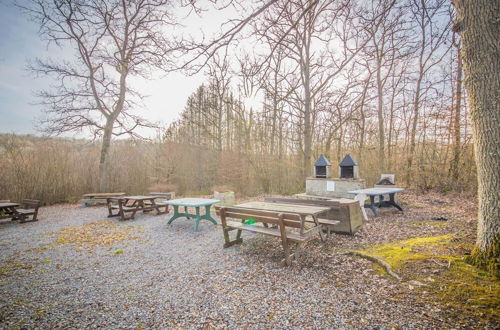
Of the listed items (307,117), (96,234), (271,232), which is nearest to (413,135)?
(307,117)

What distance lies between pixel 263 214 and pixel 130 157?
10986mm

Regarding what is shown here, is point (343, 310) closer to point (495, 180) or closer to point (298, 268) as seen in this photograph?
point (298, 268)

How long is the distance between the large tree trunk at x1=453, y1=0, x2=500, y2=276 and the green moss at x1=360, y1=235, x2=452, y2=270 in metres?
0.61

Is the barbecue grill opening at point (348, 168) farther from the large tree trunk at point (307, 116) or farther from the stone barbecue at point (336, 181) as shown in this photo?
the large tree trunk at point (307, 116)

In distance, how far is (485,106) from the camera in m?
2.81

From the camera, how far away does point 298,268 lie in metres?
3.56

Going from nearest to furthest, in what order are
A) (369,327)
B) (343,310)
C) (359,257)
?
1. (369,327)
2. (343,310)
3. (359,257)

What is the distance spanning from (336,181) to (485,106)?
590 centimetres

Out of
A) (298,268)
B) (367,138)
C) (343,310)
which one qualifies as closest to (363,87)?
(367,138)

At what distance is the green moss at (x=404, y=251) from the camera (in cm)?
330

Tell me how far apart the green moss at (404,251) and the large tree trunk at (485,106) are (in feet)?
1.99

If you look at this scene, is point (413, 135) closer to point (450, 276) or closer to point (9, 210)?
point (450, 276)

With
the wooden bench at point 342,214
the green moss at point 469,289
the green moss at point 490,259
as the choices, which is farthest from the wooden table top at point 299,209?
the green moss at point 490,259

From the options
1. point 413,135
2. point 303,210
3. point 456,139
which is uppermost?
point 413,135
